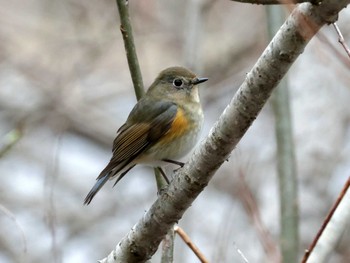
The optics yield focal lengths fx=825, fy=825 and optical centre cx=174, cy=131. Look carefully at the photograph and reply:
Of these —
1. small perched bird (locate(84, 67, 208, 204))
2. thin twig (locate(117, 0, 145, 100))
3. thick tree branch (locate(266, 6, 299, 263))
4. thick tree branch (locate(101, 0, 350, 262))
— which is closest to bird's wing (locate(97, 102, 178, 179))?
small perched bird (locate(84, 67, 208, 204))

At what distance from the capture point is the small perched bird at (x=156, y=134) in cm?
400

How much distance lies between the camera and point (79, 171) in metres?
7.66

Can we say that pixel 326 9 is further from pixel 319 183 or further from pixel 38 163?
pixel 38 163

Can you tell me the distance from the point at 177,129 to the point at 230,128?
143 cm

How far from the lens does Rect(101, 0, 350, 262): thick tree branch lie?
7.44 ft

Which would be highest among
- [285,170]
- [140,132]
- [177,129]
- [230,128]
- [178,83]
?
[178,83]

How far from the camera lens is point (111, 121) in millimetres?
7543

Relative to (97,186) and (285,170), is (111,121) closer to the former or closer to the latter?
(97,186)

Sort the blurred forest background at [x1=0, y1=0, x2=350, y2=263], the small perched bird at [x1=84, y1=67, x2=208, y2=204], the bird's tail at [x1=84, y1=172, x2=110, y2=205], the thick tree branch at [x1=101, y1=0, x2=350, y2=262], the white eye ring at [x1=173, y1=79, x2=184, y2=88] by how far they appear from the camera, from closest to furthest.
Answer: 1. the thick tree branch at [x1=101, y1=0, x2=350, y2=262]
2. the bird's tail at [x1=84, y1=172, x2=110, y2=205]
3. the small perched bird at [x1=84, y1=67, x2=208, y2=204]
4. the white eye ring at [x1=173, y1=79, x2=184, y2=88]
5. the blurred forest background at [x1=0, y1=0, x2=350, y2=263]

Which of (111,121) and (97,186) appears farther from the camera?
(111,121)

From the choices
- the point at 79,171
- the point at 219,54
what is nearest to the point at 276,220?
the point at 79,171

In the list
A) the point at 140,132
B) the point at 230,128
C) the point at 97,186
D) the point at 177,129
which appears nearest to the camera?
the point at 230,128

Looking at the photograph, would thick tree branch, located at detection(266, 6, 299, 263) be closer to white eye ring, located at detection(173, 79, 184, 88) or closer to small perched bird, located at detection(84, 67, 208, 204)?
small perched bird, located at detection(84, 67, 208, 204)

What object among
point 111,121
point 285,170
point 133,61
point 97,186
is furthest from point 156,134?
point 111,121
